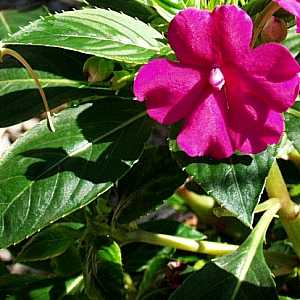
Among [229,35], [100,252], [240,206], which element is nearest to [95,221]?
[100,252]

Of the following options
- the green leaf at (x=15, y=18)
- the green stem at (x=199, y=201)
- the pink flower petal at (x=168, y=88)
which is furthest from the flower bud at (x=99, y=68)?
the green leaf at (x=15, y=18)

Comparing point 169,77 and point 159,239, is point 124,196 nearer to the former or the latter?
point 159,239

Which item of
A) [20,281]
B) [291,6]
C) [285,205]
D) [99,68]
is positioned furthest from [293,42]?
[20,281]

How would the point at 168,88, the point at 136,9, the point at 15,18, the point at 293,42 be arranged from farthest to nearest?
the point at 15,18 → the point at 293,42 → the point at 136,9 → the point at 168,88

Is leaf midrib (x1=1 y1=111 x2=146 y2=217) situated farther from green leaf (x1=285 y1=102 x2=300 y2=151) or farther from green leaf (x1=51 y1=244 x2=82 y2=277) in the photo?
green leaf (x1=51 y1=244 x2=82 y2=277)

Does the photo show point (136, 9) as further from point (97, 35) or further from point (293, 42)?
point (293, 42)

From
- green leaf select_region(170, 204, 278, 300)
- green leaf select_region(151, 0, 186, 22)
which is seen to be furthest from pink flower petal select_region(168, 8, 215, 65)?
green leaf select_region(170, 204, 278, 300)

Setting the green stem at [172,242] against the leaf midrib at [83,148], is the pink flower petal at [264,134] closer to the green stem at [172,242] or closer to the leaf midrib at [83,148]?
the leaf midrib at [83,148]
